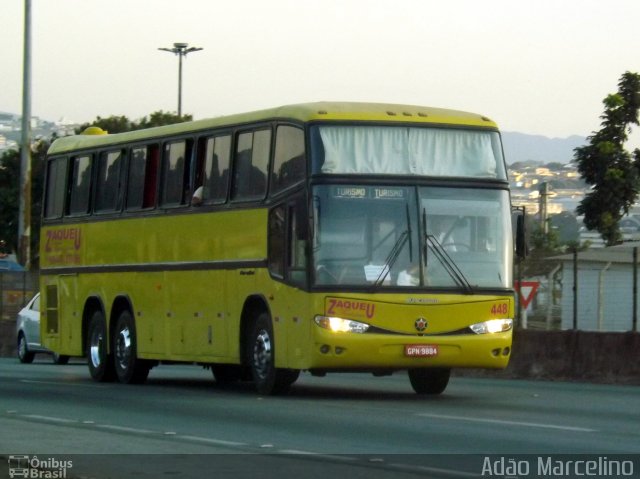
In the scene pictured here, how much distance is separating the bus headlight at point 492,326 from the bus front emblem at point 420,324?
0.61 metres

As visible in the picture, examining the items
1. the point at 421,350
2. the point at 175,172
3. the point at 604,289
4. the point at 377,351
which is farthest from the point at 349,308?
the point at 604,289

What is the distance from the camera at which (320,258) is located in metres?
18.6

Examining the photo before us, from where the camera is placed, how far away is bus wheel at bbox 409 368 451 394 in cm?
2052

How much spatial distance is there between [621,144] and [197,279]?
2923cm

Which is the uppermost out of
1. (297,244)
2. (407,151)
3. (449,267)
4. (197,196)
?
(407,151)

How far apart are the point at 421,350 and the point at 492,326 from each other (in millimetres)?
1040

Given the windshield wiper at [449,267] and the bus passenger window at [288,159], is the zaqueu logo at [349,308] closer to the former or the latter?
the windshield wiper at [449,267]

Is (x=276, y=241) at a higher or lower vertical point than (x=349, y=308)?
higher

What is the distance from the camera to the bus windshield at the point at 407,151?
19.0 m

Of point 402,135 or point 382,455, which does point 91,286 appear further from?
point 382,455

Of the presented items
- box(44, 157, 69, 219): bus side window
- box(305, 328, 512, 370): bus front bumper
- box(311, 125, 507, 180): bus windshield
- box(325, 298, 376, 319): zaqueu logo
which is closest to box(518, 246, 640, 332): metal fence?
box(44, 157, 69, 219): bus side window

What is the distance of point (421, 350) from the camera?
18.6m

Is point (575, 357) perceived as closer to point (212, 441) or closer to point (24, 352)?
point (212, 441)

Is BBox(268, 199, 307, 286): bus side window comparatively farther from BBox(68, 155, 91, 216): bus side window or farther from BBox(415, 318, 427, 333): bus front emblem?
BBox(68, 155, 91, 216): bus side window
